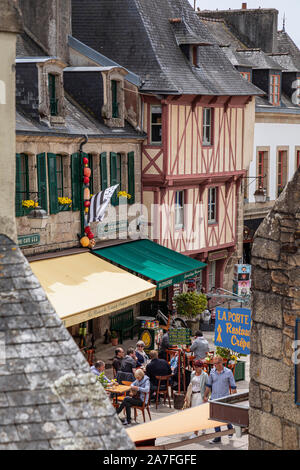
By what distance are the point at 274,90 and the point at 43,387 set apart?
2733 centimetres

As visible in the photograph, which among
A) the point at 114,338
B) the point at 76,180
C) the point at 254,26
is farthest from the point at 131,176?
the point at 254,26

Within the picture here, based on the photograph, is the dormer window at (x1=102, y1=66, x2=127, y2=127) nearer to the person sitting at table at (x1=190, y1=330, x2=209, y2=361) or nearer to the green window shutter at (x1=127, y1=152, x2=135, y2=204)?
the green window shutter at (x1=127, y1=152, x2=135, y2=204)

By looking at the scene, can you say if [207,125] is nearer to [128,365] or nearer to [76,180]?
[76,180]

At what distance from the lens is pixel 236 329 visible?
1059 centimetres

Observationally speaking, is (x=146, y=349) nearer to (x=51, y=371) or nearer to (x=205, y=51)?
(x=205, y=51)

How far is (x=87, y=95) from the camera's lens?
21.6 m

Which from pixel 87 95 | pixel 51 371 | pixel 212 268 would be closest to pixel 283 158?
pixel 212 268

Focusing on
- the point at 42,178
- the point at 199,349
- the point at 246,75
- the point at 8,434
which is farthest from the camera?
the point at 246,75

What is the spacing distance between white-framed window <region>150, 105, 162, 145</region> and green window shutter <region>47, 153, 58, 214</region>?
4679 millimetres

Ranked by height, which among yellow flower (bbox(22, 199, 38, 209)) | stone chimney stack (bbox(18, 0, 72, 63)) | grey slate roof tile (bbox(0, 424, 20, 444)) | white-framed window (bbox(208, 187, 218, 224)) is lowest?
white-framed window (bbox(208, 187, 218, 224))

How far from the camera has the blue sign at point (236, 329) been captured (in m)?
10.5

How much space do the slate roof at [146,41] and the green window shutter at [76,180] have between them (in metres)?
3.73

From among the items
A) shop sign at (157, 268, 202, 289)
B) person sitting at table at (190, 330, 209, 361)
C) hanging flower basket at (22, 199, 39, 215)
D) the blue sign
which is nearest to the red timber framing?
shop sign at (157, 268, 202, 289)

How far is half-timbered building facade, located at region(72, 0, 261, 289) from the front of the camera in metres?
22.9
